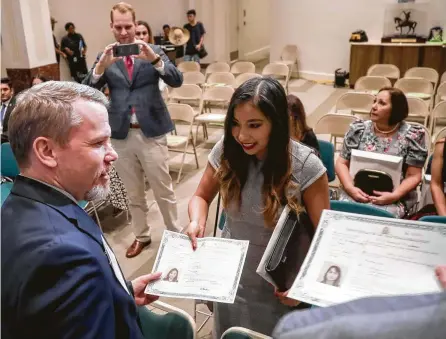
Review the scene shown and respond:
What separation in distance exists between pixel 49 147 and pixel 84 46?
883 cm

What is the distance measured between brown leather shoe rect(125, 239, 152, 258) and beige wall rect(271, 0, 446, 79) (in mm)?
8146

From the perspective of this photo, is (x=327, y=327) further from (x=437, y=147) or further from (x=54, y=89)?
(x=437, y=147)

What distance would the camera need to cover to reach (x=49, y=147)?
0.97 meters

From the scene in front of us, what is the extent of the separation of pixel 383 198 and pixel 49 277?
249 centimetres

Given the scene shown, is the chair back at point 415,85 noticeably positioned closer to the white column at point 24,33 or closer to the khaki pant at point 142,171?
the khaki pant at point 142,171

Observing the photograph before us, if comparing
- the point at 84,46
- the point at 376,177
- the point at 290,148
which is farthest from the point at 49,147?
the point at 84,46

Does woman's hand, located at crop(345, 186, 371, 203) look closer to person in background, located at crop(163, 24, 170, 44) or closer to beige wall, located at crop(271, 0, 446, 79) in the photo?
beige wall, located at crop(271, 0, 446, 79)

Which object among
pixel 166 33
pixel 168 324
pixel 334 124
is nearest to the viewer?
pixel 168 324

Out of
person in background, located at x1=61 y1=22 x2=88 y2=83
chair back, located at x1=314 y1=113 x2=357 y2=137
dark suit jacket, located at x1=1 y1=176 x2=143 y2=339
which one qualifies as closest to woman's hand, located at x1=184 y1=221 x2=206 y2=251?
dark suit jacket, located at x1=1 y1=176 x2=143 y2=339

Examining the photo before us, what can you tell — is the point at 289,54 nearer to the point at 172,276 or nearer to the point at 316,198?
the point at 316,198

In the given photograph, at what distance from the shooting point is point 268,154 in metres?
1.64

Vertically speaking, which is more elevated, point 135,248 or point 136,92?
point 136,92

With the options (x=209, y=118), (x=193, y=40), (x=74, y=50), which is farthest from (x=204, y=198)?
(x=193, y=40)

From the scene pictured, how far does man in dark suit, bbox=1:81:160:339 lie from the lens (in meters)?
0.86
